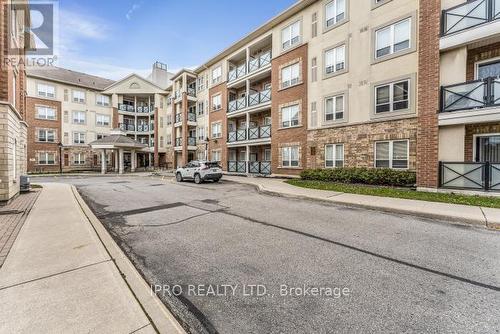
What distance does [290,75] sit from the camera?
60.6 ft

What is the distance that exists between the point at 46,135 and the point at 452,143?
147ft

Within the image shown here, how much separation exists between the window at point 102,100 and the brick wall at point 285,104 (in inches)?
1265

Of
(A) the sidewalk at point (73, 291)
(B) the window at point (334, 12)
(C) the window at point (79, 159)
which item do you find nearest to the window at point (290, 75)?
(B) the window at point (334, 12)

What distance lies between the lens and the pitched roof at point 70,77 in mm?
32344

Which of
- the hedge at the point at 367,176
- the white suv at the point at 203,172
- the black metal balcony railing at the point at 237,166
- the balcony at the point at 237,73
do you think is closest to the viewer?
the hedge at the point at 367,176

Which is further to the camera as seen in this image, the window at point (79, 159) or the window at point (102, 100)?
the window at point (102, 100)

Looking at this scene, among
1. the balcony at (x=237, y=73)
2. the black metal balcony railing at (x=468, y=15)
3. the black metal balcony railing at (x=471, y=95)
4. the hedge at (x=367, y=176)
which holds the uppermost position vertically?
the balcony at (x=237, y=73)

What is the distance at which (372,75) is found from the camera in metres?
13.6

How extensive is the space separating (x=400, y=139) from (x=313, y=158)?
18.3 ft

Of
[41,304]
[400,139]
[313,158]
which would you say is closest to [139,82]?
[313,158]

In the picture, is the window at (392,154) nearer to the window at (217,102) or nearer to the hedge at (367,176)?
the hedge at (367,176)

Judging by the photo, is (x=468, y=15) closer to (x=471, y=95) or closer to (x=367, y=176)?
(x=471, y=95)

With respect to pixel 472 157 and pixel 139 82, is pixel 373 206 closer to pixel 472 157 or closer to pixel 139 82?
pixel 472 157

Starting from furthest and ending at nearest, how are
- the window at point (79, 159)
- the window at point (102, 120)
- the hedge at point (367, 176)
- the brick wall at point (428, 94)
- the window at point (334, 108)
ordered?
the window at point (102, 120)
the window at point (79, 159)
the window at point (334, 108)
the hedge at point (367, 176)
the brick wall at point (428, 94)
